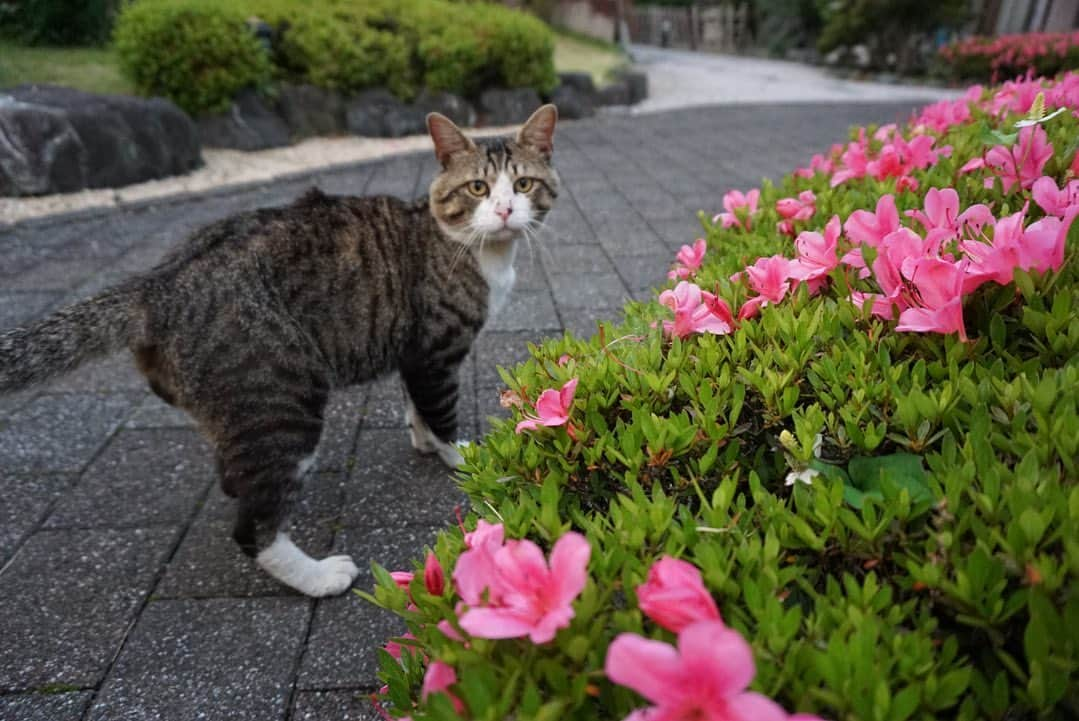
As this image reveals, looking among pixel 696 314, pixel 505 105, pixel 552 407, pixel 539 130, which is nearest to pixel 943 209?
pixel 696 314

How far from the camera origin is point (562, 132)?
33.6 ft

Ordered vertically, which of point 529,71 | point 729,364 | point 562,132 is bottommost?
point 562,132

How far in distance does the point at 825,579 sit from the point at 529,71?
10.4 meters

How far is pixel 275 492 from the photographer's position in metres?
2.35

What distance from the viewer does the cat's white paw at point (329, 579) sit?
241 cm

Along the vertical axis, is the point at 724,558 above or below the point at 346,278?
above

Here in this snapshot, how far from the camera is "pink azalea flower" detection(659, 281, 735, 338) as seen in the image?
1.52 metres

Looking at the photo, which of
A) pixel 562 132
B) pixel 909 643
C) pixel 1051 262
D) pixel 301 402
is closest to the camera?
pixel 909 643

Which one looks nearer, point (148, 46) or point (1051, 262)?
point (1051, 262)

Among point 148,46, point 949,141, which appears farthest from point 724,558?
point 148,46

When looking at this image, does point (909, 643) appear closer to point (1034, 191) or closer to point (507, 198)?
point (1034, 191)

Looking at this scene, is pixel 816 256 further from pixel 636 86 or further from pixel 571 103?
pixel 636 86

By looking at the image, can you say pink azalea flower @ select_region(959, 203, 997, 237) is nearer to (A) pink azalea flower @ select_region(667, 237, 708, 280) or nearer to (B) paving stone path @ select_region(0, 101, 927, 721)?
Result: (A) pink azalea flower @ select_region(667, 237, 708, 280)

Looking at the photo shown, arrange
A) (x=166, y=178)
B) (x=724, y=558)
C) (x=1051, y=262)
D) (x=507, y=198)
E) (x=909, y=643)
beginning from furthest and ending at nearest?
(x=166, y=178) < (x=507, y=198) < (x=1051, y=262) < (x=724, y=558) < (x=909, y=643)
